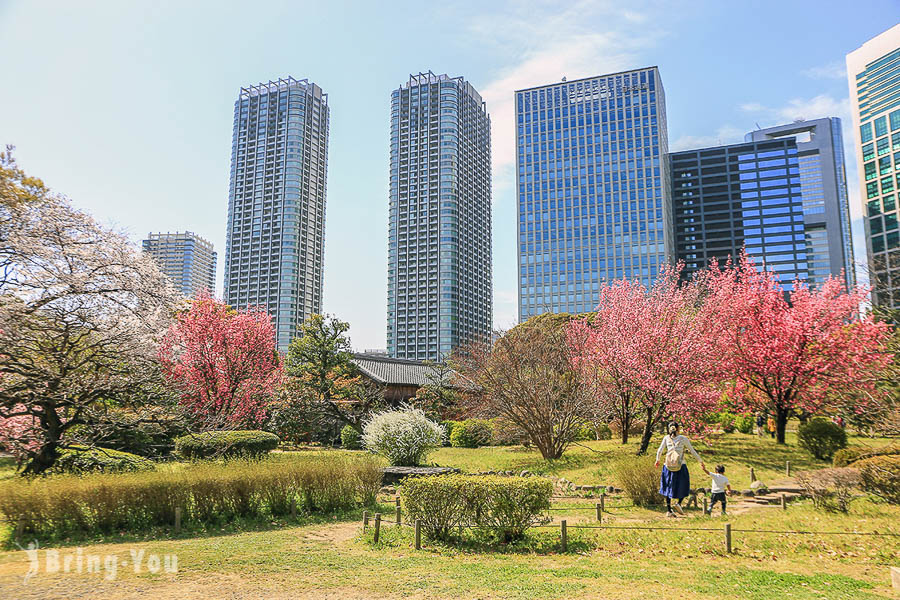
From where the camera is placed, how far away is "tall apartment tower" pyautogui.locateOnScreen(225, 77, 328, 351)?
90.2m

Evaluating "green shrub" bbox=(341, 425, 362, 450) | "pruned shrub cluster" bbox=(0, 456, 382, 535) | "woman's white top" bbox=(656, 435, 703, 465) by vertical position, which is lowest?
"green shrub" bbox=(341, 425, 362, 450)

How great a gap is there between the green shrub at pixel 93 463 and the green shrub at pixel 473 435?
16.0 meters

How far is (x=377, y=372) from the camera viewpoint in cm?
3553

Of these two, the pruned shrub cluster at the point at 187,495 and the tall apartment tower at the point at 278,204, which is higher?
the tall apartment tower at the point at 278,204

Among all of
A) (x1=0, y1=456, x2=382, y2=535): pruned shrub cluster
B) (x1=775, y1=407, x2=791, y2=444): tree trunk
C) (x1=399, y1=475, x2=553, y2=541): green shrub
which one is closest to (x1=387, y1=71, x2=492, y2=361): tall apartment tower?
(x1=775, y1=407, x2=791, y2=444): tree trunk

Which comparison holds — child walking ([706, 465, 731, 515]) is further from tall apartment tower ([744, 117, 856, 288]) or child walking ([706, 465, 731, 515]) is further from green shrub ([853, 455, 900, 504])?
tall apartment tower ([744, 117, 856, 288])

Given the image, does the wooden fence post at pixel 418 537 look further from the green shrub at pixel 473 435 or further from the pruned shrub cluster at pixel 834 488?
the green shrub at pixel 473 435

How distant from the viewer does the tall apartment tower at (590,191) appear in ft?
316

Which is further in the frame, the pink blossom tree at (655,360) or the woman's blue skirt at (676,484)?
the pink blossom tree at (655,360)

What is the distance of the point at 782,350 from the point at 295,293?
Result: 80.8 m

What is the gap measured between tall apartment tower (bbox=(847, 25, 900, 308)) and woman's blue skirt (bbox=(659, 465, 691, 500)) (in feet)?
286

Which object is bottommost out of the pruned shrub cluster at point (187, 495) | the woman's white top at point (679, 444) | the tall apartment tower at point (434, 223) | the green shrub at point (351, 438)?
the green shrub at point (351, 438)

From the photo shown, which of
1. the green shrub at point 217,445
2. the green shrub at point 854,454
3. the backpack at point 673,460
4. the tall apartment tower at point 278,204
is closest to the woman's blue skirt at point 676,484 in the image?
the backpack at point 673,460

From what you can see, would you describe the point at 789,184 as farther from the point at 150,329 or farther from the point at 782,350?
the point at 150,329
